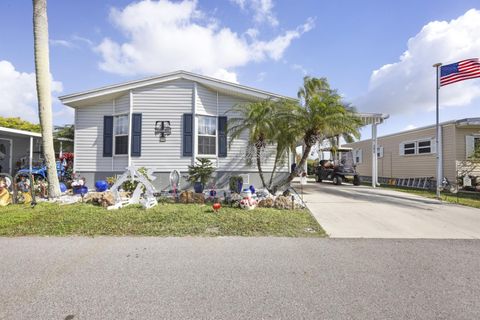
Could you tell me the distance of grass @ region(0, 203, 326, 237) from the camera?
16.5 ft

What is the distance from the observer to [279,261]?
3699mm

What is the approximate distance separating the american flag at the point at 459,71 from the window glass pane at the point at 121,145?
13464mm

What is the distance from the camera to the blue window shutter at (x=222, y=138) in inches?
415

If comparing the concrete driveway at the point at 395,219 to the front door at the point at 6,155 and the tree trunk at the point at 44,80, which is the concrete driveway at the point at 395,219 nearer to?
the tree trunk at the point at 44,80

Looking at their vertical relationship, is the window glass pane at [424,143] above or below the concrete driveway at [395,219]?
above

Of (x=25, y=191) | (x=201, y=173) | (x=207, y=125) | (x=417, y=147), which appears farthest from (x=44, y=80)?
(x=417, y=147)

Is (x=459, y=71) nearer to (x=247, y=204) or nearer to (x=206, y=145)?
(x=247, y=204)

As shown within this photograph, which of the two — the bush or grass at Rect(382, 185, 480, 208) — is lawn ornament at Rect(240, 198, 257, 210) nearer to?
the bush

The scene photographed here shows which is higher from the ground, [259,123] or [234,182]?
[259,123]

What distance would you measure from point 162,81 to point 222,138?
3.43m

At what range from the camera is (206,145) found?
10531 mm

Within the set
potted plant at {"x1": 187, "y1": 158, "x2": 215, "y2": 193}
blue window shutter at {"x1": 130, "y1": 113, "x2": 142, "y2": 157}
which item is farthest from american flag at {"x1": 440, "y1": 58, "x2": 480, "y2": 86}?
blue window shutter at {"x1": 130, "y1": 113, "x2": 142, "y2": 157}

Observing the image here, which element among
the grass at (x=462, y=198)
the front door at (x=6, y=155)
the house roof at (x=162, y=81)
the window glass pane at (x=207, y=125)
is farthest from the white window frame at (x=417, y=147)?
the front door at (x=6, y=155)

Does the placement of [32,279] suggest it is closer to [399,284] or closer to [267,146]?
[399,284]
